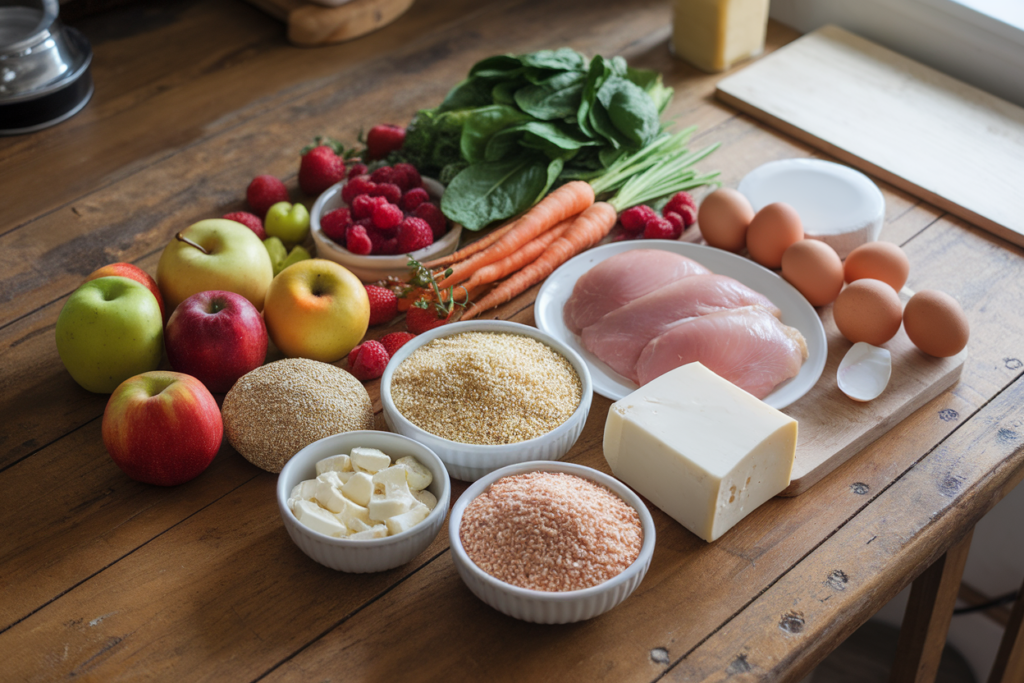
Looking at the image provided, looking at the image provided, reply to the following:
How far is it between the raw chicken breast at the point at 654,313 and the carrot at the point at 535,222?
27cm

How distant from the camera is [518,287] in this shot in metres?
1.56

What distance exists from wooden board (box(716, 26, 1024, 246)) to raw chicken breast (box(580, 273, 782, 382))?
1.99 feet

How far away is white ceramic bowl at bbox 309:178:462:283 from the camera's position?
5.06 feet

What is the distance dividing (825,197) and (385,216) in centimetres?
82

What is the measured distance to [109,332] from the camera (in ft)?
4.27

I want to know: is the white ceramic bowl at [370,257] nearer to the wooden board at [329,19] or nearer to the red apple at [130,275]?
the red apple at [130,275]

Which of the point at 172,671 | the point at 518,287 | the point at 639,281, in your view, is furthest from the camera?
the point at 518,287

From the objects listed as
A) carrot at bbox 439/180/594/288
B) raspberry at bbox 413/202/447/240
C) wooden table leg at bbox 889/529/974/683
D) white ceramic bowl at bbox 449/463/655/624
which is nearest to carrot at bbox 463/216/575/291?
carrot at bbox 439/180/594/288

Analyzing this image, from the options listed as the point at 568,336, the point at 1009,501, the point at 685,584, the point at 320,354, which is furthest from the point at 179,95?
the point at 1009,501

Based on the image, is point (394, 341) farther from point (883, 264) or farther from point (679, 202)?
point (883, 264)

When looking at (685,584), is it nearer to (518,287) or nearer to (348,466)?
(348,466)

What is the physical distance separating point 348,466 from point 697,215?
879 millimetres

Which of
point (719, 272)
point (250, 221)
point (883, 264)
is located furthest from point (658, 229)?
point (250, 221)

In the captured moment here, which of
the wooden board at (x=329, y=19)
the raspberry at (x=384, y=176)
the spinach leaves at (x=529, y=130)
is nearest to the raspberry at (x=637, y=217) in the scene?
the spinach leaves at (x=529, y=130)
